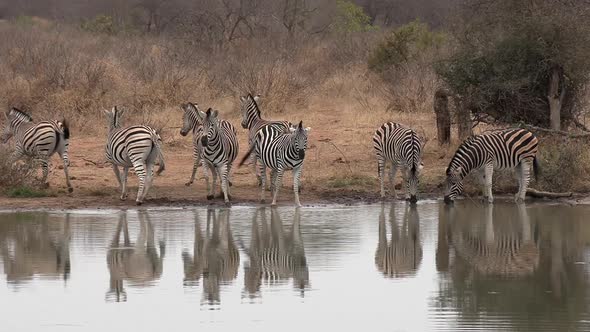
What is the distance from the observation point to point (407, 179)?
52.9 feet

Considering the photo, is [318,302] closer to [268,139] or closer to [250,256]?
[250,256]

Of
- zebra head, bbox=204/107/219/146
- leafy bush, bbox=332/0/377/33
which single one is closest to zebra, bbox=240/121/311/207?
zebra head, bbox=204/107/219/146

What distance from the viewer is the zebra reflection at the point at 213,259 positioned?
10477 mm

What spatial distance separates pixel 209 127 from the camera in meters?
16.0

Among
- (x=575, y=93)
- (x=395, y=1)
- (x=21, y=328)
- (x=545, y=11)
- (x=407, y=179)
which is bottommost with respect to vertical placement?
(x=21, y=328)

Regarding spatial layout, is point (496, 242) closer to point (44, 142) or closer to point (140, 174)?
point (140, 174)

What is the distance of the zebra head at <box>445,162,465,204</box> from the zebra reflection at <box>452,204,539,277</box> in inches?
18.8

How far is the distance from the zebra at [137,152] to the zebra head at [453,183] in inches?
161

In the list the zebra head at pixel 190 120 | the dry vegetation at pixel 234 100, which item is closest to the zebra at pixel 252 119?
the dry vegetation at pixel 234 100

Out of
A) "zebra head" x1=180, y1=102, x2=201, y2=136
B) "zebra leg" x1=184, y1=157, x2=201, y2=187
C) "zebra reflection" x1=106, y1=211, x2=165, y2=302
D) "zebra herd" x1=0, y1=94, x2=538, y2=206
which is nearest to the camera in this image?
"zebra reflection" x1=106, y1=211, x2=165, y2=302

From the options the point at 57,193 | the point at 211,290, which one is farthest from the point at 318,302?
the point at 57,193

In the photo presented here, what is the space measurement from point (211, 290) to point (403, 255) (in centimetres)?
272

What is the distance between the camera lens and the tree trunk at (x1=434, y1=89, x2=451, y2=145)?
20.0 m

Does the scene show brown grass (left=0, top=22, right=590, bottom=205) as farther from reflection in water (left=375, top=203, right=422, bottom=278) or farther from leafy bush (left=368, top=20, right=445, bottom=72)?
reflection in water (left=375, top=203, right=422, bottom=278)
